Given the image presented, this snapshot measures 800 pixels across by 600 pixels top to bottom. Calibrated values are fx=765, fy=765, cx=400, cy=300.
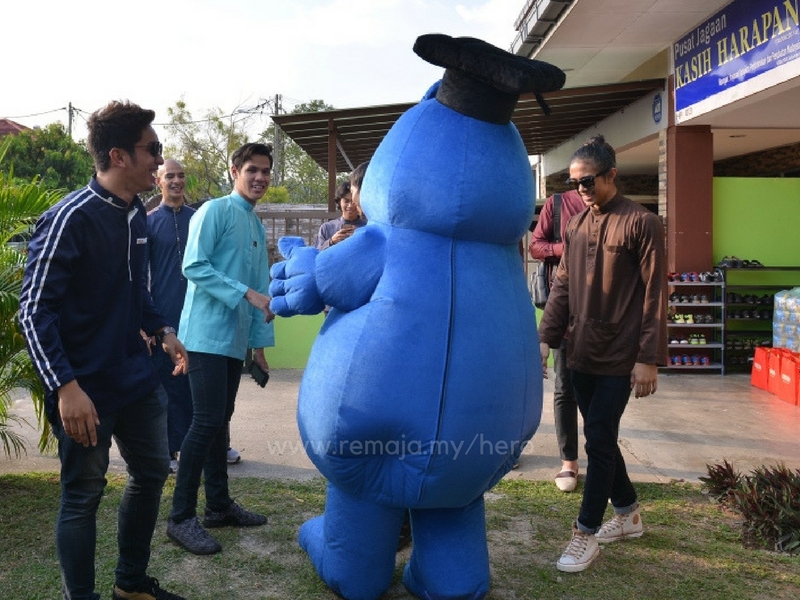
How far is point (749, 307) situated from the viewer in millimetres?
9211

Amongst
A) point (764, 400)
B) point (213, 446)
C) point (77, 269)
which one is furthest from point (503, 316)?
point (764, 400)

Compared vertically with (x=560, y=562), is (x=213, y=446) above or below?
above

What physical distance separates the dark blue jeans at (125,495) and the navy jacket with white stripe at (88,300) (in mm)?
104

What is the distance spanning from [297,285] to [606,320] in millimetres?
1493

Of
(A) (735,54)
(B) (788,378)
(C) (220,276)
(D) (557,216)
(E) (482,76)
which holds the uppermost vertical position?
(A) (735,54)

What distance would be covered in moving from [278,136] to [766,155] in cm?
2740

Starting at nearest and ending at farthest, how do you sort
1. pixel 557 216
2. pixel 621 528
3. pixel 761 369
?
pixel 621 528, pixel 557 216, pixel 761 369

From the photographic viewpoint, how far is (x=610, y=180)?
3604 millimetres

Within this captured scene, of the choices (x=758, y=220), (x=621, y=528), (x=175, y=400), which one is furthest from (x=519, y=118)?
(x=621, y=528)

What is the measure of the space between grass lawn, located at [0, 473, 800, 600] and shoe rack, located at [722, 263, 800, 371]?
504 centimetres

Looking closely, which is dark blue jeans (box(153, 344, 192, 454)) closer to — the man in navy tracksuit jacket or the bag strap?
the man in navy tracksuit jacket

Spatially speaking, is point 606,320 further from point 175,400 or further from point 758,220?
point 758,220

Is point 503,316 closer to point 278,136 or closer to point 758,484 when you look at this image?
point 758,484

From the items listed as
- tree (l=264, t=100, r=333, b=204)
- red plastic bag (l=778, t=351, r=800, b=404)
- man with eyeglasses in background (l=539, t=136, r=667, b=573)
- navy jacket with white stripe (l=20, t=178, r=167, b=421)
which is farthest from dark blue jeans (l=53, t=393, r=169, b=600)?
tree (l=264, t=100, r=333, b=204)
